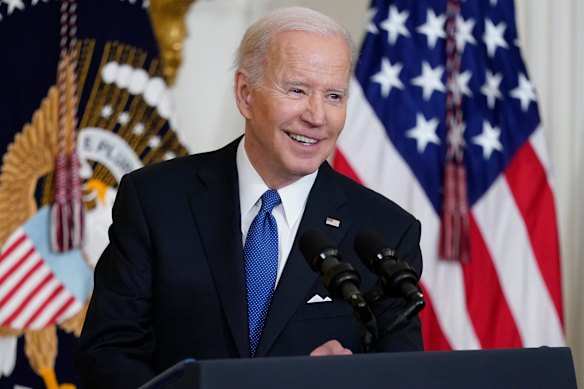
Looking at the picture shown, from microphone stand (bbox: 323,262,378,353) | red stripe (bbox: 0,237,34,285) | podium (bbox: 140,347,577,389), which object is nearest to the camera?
podium (bbox: 140,347,577,389)

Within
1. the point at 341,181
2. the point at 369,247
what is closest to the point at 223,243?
the point at 341,181

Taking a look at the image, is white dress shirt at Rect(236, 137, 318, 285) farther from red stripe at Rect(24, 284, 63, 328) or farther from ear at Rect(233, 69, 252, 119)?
red stripe at Rect(24, 284, 63, 328)

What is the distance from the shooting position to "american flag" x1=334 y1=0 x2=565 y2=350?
14.4 feet

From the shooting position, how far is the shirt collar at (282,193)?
2660 mm

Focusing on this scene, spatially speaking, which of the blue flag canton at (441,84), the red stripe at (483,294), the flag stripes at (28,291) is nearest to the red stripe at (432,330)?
the red stripe at (483,294)

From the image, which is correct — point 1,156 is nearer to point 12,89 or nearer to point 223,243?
point 12,89

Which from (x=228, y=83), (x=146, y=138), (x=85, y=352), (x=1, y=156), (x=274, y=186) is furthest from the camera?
(x=228, y=83)

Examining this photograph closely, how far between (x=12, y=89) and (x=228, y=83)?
985mm

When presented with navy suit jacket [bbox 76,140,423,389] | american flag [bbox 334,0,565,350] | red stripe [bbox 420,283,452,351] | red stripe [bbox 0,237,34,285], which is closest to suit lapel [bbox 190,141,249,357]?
navy suit jacket [bbox 76,140,423,389]

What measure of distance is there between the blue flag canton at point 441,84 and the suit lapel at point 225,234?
5.66ft

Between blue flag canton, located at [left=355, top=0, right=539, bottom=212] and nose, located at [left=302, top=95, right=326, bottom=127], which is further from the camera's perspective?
blue flag canton, located at [left=355, top=0, right=539, bottom=212]

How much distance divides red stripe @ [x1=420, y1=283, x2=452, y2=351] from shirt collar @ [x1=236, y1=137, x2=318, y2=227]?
1811 millimetres

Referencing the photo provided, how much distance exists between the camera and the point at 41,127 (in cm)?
400

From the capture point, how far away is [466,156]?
14.6ft
